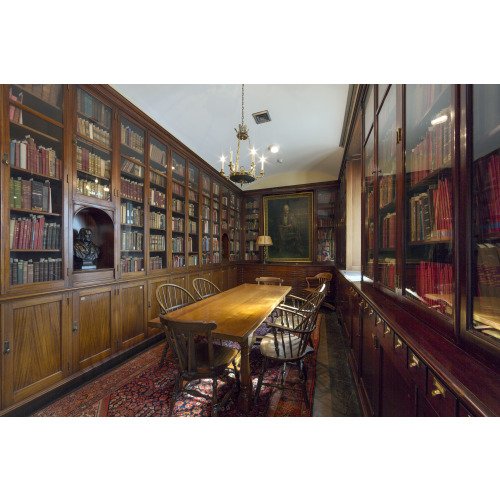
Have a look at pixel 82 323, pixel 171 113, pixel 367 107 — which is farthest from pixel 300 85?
pixel 82 323

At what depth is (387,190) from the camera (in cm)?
157

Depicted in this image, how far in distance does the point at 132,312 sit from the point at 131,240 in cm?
88

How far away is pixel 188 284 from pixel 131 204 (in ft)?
5.29

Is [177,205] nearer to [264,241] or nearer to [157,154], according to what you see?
[157,154]

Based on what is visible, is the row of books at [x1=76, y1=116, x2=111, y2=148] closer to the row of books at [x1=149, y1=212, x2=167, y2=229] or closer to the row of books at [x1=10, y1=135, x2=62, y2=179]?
the row of books at [x1=10, y1=135, x2=62, y2=179]

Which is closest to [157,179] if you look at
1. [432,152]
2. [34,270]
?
[34,270]

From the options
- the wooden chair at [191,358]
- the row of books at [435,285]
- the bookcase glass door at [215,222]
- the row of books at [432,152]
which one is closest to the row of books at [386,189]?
the row of books at [432,152]

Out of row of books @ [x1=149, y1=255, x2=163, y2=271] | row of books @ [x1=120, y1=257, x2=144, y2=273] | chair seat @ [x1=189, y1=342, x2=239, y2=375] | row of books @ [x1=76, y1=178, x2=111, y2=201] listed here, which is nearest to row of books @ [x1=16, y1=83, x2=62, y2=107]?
row of books @ [x1=76, y1=178, x2=111, y2=201]

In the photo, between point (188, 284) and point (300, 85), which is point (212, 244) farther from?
point (300, 85)

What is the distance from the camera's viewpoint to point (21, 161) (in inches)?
68.9

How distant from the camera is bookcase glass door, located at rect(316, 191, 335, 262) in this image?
5402 millimetres

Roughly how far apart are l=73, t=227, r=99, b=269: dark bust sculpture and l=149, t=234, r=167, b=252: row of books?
2.48ft

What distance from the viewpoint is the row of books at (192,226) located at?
13.0 feet

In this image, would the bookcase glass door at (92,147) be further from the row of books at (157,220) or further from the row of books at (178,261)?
the row of books at (178,261)
